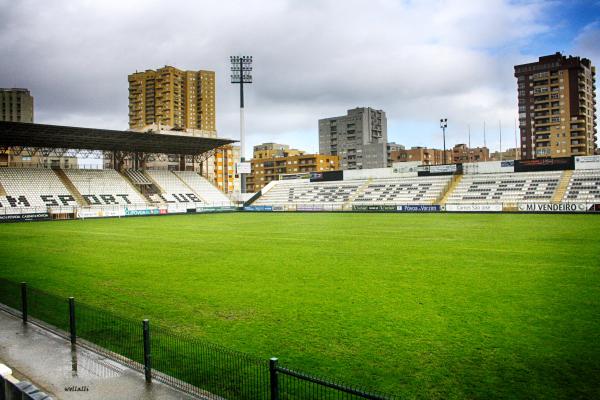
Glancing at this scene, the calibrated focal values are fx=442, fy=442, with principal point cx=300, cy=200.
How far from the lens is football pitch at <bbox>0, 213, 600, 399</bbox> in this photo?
771 cm

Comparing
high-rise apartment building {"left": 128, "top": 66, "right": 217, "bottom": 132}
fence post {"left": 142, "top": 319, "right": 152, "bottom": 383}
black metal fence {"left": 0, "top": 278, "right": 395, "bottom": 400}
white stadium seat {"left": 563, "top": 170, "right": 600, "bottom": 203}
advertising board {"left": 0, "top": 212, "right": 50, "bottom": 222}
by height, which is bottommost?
black metal fence {"left": 0, "top": 278, "right": 395, "bottom": 400}

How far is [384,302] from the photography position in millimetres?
12461

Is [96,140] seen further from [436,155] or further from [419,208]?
A: [436,155]

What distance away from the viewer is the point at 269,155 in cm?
14200

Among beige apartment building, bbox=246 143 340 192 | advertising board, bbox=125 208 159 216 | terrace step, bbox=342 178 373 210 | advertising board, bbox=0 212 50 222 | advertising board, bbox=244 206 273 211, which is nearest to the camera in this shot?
advertising board, bbox=0 212 50 222

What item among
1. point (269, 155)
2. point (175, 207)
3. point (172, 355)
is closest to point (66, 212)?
point (175, 207)

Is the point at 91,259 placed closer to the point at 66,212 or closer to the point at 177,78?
the point at 66,212

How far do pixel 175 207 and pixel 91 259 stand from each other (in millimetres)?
49621

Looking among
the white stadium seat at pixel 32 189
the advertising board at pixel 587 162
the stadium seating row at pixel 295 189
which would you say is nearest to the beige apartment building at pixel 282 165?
the stadium seating row at pixel 295 189

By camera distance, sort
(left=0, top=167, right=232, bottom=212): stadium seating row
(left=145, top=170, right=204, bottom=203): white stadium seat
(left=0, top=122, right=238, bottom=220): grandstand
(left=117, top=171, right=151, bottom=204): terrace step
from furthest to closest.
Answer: (left=145, top=170, right=204, bottom=203): white stadium seat
(left=117, top=171, right=151, bottom=204): terrace step
(left=0, top=167, right=232, bottom=212): stadium seating row
(left=0, top=122, right=238, bottom=220): grandstand

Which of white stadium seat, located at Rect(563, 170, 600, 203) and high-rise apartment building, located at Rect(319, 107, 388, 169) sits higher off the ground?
high-rise apartment building, located at Rect(319, 107, 388, 169)

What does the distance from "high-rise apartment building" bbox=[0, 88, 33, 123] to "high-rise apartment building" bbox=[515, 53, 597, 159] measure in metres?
172

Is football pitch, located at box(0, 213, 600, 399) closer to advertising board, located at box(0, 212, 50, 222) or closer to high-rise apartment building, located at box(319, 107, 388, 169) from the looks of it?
advertising board, located at box(0, 212, 50, 222)

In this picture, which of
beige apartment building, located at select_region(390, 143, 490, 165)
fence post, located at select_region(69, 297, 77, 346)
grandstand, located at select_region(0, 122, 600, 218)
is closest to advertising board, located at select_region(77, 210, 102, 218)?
grandstand, located at select_region(0, 122, 600, 218)
